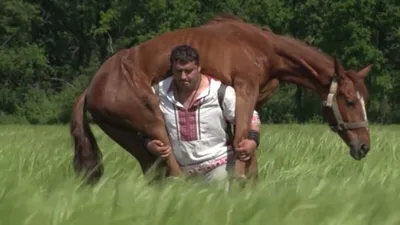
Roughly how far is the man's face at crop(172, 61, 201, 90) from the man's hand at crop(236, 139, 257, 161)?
1.50 ft

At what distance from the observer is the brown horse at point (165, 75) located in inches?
229

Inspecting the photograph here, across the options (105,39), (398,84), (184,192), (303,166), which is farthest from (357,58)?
(184,192)

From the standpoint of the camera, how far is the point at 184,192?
369cm

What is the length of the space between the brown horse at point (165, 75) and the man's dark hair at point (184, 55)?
1.09 ft

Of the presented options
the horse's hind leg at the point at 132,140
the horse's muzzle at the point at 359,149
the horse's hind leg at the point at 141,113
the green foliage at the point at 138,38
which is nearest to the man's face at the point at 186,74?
the horse's hind leg at the point at 141,113

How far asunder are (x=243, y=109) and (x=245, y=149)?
251 millimetres

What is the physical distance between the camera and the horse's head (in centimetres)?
657

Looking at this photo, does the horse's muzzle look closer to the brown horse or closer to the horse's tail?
the brown horse

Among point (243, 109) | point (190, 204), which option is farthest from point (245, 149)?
point (190, 204)

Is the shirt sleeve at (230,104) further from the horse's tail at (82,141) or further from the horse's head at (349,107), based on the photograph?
the horse's head at (349,107)

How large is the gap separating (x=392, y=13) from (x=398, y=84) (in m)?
3.85

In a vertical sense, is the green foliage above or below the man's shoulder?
below

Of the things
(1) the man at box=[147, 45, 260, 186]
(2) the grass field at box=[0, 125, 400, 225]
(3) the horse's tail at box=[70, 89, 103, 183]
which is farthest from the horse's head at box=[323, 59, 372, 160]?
(2) the grass field at box=[0, 125, 400, 225]

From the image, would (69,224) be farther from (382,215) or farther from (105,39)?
(105,39)
